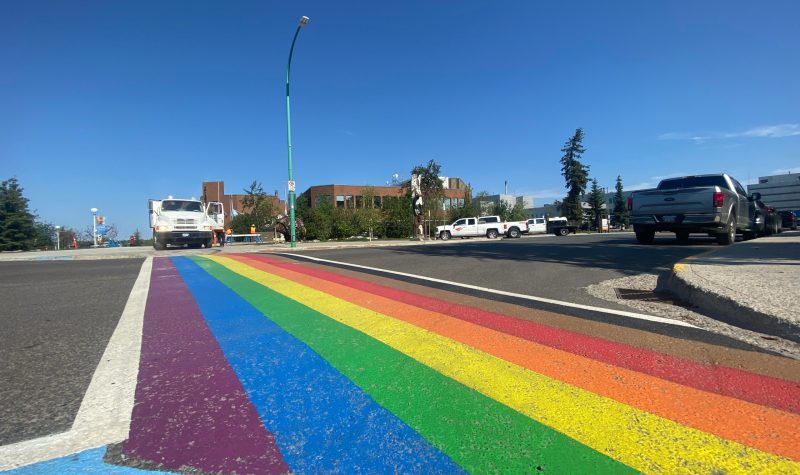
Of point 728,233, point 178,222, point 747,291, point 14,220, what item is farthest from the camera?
point 14,220

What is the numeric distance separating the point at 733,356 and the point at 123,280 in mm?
8860

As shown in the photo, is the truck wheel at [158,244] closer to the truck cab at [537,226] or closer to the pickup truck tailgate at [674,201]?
the pickup truck tailgate at [674,201]

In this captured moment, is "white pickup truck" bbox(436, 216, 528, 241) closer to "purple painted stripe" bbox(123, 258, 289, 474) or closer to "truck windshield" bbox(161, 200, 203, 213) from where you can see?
"truck windshield" bbox(161, 200, 203, 213)

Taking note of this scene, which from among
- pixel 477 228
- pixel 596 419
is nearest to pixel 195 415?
pixel 596 419

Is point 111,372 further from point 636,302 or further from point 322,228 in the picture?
point 322,228

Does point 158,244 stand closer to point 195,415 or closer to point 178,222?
point 178,222

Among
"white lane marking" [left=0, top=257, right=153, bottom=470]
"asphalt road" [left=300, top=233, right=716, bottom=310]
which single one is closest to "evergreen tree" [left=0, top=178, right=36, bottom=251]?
"asphalt road" [left=300, top=233, right=716, bottom=310]

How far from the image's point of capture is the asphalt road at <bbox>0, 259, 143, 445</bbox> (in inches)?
90.5

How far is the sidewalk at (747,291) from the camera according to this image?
11.8 feet

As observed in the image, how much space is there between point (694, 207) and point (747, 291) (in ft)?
26.7

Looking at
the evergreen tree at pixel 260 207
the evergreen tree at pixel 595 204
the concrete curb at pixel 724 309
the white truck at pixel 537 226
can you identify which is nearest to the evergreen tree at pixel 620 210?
the evergreen tree at pixel 595 204

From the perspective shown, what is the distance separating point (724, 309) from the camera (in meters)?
4.17

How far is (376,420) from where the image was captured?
213 centimetres

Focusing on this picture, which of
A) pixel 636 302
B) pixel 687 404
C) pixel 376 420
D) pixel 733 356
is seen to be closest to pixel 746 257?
pixel 636 302
